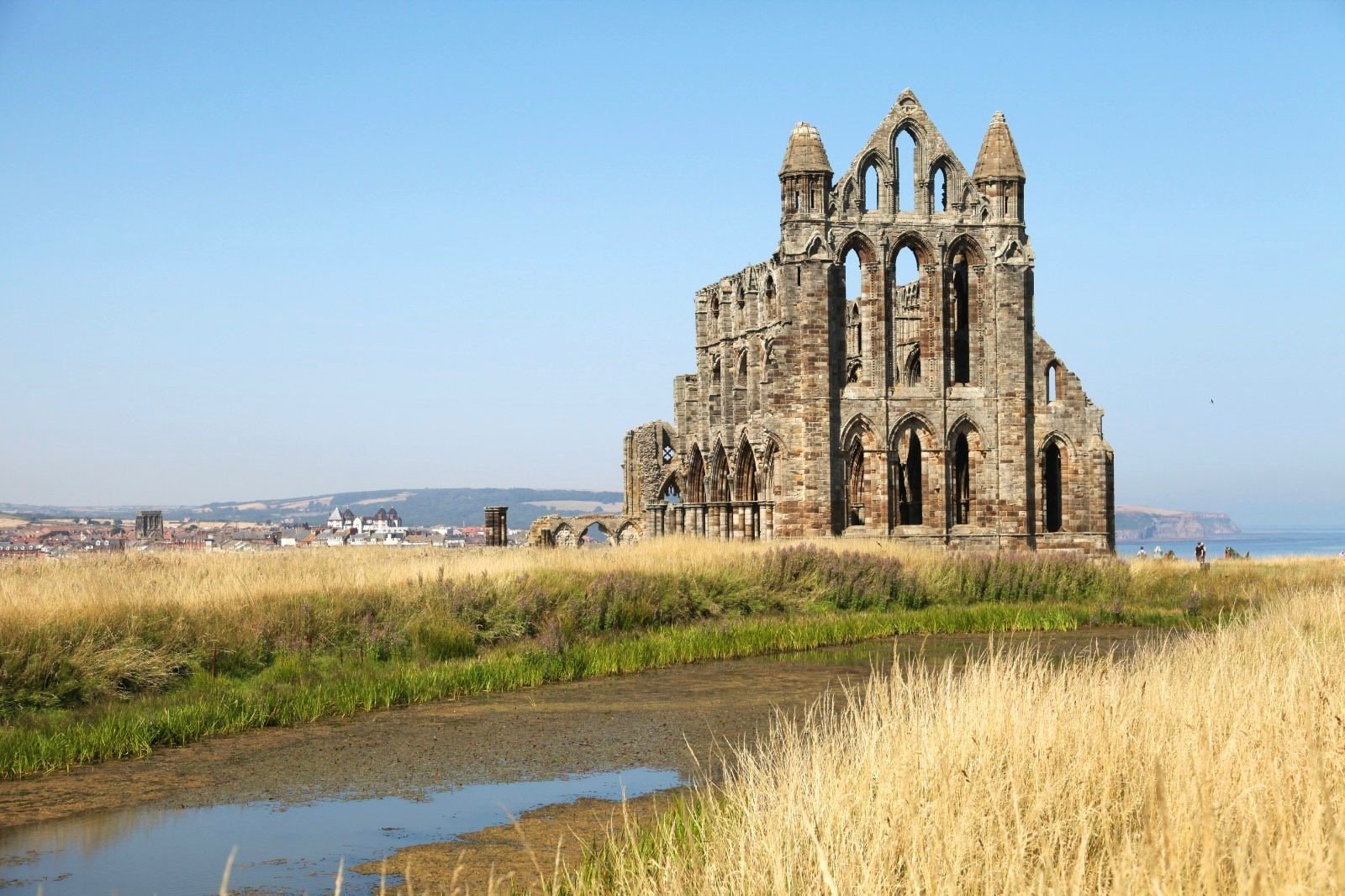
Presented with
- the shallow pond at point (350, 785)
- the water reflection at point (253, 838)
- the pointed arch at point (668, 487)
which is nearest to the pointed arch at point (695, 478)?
the pointed arch at point (668, 487)

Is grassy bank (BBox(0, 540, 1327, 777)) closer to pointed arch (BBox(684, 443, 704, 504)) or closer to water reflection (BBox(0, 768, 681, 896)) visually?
water reflection (BBox(0, 768, 681, 896))

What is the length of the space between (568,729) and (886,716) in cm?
675

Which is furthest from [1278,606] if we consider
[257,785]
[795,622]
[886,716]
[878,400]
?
[878,400]

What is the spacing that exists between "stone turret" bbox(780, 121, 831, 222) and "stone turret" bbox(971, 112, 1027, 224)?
18.7 feet

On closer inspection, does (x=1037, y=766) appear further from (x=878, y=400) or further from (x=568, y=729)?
(x=878, y=400)

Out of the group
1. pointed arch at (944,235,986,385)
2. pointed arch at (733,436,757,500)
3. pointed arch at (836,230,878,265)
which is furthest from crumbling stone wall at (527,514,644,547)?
pointed arch at (836,230,878,265)

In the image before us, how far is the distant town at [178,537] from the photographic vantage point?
3853 centimetres

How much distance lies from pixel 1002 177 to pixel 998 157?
735 millimetres

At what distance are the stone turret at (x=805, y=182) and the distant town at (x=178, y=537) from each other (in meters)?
14.2

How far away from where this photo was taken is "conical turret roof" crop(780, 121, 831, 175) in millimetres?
42688

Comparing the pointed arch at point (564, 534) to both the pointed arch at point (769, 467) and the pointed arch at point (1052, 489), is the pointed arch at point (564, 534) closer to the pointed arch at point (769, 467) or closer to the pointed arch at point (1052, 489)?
the pointed arch at point (769, 467)

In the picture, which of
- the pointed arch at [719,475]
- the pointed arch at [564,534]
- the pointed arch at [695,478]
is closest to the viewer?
the pointed arch at [719,475]

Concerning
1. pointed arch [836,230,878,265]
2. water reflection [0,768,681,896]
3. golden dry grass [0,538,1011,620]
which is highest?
pointed arch [836,230,878,265]

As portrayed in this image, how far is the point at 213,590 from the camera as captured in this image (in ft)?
66.5
